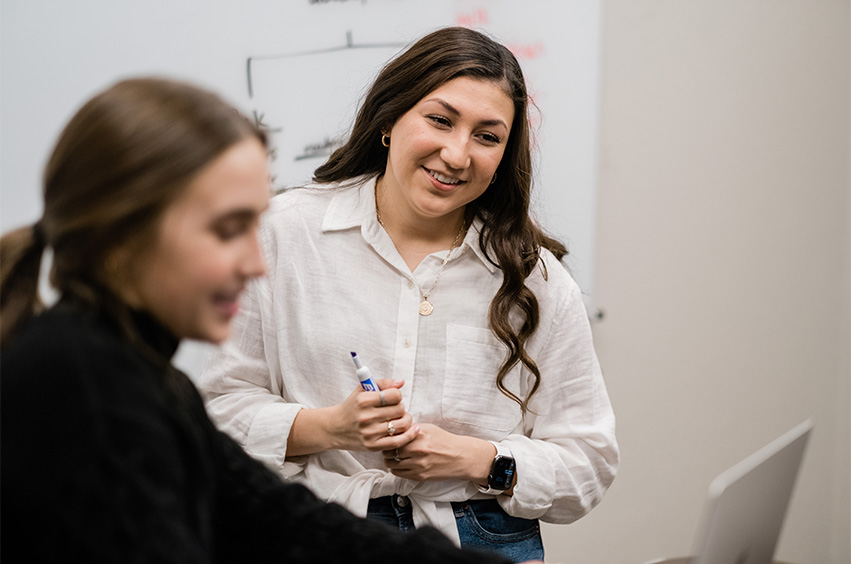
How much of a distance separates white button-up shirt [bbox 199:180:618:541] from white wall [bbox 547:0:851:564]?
0.90 meters

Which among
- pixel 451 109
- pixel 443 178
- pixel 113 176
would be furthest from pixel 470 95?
pixel 113 176

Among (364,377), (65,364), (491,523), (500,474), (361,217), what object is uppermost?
(65,364)

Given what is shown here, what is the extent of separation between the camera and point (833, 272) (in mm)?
2496

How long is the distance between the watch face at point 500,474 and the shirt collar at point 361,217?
13.6 inches

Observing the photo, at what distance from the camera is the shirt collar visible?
4.96 ft

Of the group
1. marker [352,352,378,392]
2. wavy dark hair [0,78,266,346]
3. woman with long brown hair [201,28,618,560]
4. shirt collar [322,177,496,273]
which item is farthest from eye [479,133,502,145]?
wavy dark hair [0,78,266,346]

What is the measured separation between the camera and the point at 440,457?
1.36 meters

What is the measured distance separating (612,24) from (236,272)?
5.97 ft

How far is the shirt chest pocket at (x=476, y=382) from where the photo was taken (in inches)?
57.6

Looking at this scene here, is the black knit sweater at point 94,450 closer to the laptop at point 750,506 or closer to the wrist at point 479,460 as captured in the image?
the laptop at point 750,506

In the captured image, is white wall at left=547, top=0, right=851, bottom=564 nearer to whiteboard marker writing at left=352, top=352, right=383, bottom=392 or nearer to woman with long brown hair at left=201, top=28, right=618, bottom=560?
woman with long brown hair at left=201, top=28, right=618, bottom=560

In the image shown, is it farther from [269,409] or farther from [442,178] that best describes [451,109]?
[269,409]

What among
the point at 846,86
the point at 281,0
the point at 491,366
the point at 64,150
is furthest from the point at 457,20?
the point at 64,150

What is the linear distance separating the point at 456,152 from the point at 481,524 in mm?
643
